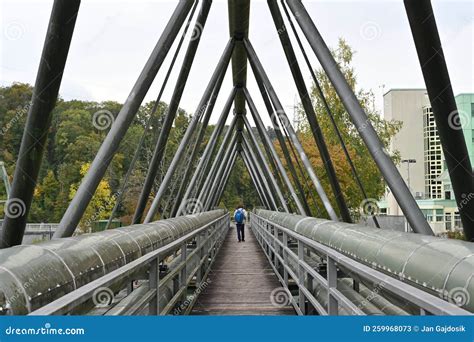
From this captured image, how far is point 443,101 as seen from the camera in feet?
17.4

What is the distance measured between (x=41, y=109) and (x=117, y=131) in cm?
209

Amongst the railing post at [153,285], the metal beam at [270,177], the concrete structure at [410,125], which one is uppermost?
the concrete structure at [410,125]

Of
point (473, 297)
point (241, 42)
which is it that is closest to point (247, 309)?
point (473, 297)

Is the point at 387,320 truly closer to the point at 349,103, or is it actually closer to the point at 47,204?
the point at 349,103

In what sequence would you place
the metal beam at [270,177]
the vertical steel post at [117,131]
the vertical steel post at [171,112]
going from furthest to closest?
the metal beam at [270,177], the vertical steel post at [171,112], the vertical steel post at [117,131]

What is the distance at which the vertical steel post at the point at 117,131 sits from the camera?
6293mm

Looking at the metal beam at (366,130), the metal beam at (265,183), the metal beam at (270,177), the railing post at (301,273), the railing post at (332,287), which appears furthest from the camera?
the metal beam at (265,183)

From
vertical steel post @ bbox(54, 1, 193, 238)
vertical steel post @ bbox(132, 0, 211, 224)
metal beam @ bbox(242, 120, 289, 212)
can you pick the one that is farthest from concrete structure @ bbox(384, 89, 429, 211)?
vertical steel post @ bbox(54, 1, 193, 238)

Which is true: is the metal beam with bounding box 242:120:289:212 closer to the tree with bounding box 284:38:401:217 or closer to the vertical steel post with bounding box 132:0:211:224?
the tree with bounding box 284:38:401:217

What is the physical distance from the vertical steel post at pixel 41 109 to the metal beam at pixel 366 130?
150 inches

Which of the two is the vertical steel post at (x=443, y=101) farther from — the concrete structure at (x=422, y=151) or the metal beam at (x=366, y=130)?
the concrete structure at (x=422, y=151)

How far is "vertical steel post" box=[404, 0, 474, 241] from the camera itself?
5266mm

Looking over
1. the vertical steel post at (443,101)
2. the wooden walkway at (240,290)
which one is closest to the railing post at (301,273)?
the wooden walkway at (240,290)

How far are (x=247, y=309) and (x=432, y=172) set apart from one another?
125ft
